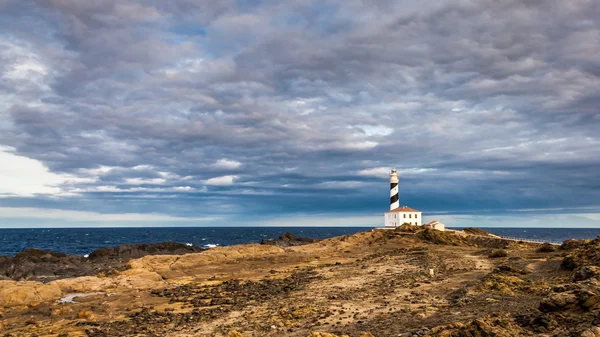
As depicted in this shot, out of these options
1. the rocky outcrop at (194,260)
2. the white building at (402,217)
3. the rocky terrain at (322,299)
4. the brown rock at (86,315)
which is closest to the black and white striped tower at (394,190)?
the white building at (402,217)

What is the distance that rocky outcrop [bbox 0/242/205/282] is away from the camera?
42.8 metres

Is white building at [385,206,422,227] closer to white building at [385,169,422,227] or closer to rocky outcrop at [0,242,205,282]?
white building at [385,169,422,227]

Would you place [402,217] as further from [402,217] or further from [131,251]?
[131,251]

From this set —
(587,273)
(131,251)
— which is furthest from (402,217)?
(587,273)

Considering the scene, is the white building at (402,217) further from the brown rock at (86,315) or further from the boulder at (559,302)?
the boulder at (559,302)

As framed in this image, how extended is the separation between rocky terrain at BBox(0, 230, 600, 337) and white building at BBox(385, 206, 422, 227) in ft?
117

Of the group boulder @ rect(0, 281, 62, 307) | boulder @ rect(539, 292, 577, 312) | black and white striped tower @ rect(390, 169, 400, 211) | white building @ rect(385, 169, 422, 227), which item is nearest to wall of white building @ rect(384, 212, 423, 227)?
white building @ rect(385, 169, 422, 227)

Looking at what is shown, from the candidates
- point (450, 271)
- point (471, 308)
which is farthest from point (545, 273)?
point (471, 308)

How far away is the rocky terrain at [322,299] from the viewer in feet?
41.0

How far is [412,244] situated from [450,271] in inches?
997

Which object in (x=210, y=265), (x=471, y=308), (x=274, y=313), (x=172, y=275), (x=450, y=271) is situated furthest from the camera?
(x=210, y=265)

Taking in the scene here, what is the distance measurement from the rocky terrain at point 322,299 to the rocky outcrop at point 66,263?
8036 mm

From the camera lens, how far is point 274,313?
19.1 metres

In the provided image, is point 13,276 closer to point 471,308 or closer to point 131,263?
point 131,263
